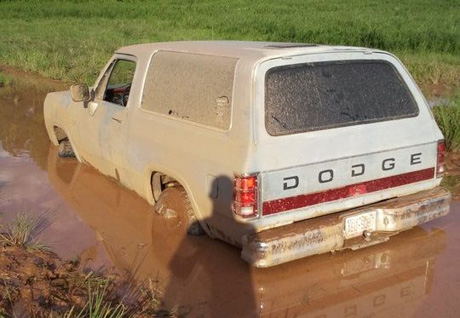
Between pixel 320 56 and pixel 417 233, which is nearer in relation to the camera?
pixel 320 56

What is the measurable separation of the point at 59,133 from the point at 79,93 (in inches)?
78.6

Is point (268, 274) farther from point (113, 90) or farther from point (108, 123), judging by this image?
point (113, 90)

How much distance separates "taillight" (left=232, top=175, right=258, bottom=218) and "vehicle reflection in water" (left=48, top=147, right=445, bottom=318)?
0.69 metres

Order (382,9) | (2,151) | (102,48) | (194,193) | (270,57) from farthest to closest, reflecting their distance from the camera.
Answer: (382,9) < (102,48) < (2,151) < (194,193) < (270,57)

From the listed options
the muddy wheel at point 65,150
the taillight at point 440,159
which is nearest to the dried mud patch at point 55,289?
the taillight at point 440,159

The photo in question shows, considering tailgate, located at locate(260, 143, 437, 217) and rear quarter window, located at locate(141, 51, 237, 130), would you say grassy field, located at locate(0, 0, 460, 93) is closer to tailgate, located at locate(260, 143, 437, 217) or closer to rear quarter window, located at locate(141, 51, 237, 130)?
rear quarter window, located at locate(141, 51, 237, 130)

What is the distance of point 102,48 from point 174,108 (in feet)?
46.1

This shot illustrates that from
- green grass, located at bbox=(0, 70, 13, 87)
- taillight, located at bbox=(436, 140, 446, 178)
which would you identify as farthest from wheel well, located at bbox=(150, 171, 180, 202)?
green grass, located at bbox=(0, 70, 13, 87)

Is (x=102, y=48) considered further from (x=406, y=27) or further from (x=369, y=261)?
(x=369, y=261)

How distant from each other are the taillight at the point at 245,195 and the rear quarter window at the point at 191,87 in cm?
48

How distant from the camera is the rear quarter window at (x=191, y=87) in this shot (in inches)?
176

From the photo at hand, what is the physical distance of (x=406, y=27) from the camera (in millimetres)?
22547

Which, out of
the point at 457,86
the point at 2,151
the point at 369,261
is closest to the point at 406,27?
the point at 457,86

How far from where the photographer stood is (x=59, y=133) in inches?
317
